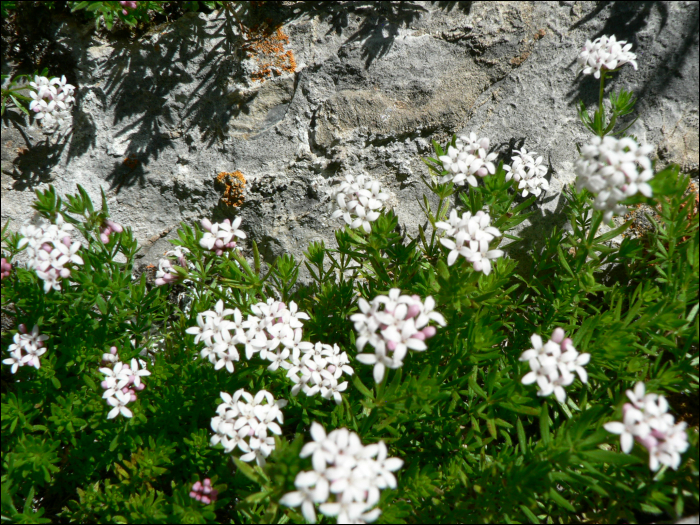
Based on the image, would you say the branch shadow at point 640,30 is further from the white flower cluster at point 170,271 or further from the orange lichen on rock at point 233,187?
the white flower cluster at point 170,271

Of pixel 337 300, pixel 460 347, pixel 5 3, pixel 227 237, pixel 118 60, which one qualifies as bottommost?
pixel 337 300

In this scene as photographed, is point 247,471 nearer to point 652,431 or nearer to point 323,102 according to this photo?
point 652,431

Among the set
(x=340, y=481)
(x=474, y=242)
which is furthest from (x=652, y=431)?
(x=340, y=481)

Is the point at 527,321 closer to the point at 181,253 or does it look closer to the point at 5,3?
the point at 181,253

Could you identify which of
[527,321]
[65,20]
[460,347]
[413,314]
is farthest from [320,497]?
[65,20]

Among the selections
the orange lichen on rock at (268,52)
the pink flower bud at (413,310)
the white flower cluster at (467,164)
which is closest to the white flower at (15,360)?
the pink flower bud at (413,310)

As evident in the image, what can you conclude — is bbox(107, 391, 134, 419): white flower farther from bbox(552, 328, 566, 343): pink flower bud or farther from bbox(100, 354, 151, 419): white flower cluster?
bbox(552, 328, 566, 343): pink flower bud
